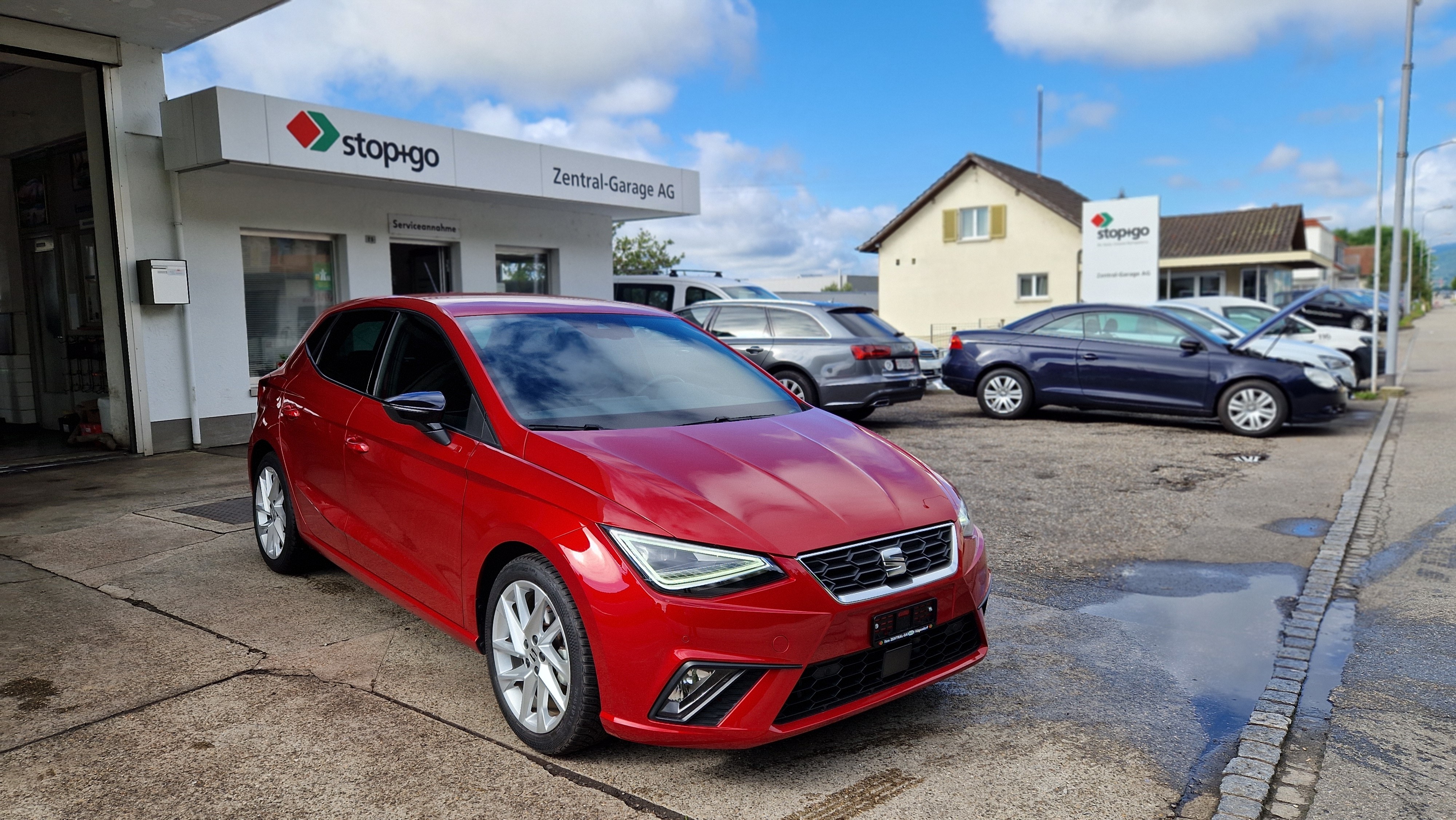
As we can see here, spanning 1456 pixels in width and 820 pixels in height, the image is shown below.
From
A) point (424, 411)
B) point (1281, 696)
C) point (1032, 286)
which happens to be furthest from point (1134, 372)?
point (1032, 286)

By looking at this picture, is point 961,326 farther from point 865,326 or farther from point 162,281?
point 162,281

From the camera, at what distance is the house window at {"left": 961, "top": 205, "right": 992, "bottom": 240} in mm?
37062

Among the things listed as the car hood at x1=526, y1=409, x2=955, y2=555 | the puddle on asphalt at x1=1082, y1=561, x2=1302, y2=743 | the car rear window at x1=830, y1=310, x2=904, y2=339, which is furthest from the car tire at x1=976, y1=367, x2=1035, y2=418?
the car hood at x1=526, y1=409, x2=955, y2=555

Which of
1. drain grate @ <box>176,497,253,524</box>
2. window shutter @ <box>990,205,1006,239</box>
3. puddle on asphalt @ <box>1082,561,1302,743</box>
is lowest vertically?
puddle on asphalt @ <box>1082,561,1302,743</box>

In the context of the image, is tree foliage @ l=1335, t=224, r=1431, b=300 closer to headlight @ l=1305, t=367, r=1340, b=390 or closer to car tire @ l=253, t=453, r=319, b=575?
headlight @ l=1305, t=367, r=1340, b=390

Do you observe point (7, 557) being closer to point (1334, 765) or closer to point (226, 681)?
point (226, 681)

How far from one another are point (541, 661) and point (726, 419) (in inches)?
48.4

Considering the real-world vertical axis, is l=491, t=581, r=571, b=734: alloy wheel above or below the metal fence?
below

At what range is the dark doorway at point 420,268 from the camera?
13391 millimetres

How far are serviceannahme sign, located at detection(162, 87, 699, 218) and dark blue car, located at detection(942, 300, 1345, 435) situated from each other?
18.0ft

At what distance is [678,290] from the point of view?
49.6 ft

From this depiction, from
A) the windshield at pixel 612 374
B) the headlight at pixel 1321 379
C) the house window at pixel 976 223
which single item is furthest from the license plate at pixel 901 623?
the house window at pixel 976 223

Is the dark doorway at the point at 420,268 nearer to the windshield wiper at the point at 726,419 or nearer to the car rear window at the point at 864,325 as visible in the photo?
the car rear window at the point at 864,325

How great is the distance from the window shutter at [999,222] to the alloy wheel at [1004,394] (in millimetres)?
24900
